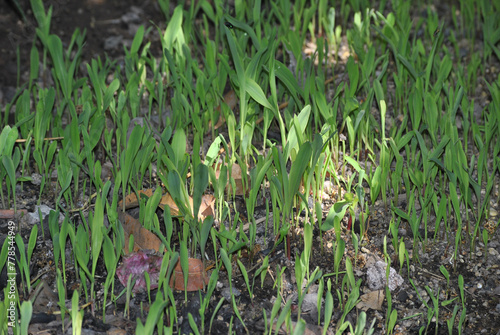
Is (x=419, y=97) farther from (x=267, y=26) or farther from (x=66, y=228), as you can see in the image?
(x=66, y=228)

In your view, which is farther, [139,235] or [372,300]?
[139,235]

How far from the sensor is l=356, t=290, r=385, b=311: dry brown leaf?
1.81 meters

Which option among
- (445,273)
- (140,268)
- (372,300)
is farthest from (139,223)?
(445,273)

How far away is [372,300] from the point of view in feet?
5.98

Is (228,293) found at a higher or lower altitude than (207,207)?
lower

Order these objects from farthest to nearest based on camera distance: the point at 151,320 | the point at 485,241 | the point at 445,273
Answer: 1. the point at 485,241
2. the point at 445,273
3. the point at 151,320

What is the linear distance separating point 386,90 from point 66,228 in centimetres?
151

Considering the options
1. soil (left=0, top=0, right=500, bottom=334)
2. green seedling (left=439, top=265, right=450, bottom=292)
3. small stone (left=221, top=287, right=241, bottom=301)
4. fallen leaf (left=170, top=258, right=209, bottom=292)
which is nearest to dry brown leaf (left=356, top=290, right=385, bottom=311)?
soil (left=0, top=0, right=500, bottom=334)

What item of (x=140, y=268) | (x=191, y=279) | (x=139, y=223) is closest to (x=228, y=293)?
(x=191, y=279)

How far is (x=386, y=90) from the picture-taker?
8.67 feet

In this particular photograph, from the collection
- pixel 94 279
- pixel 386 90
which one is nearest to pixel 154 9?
pixel 386 90

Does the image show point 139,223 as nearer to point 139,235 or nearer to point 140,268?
point 139,235

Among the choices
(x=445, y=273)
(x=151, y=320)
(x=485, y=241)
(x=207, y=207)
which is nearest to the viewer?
(x=151, y=320)

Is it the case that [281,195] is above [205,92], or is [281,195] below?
below
